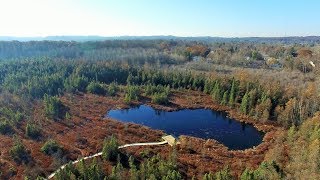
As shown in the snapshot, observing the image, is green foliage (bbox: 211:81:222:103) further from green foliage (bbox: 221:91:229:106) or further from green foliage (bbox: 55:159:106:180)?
green foliage (bbox: 55:159:106:180)

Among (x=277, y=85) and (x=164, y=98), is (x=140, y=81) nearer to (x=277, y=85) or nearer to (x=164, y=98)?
(x=164, y=98)

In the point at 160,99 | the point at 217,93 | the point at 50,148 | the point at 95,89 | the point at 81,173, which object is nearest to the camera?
the point at 81,173

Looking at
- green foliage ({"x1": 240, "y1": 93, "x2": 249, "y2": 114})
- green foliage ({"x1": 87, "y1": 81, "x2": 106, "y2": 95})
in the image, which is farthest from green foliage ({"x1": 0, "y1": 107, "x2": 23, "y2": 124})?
green foliage ({"x1": 240, "y1": 93, "x2": 249, "y2": 114})

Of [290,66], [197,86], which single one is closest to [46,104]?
[197,86]

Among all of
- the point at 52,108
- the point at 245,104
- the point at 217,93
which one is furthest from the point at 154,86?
the point at 52,108

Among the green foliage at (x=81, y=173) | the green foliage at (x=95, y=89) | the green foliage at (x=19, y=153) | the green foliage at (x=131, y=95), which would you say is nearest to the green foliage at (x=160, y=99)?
the green foliage at (x=131, y=95)

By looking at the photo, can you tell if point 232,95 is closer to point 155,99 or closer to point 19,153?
point 155,99
